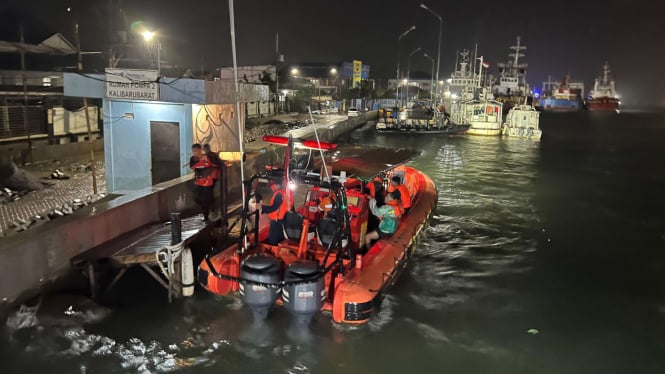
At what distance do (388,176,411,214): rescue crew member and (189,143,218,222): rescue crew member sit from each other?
3588 millimetres

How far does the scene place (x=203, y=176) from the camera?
9.88 meters

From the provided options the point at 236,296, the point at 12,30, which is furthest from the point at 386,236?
the point at 12,30

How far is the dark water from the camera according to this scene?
6824 millimetres

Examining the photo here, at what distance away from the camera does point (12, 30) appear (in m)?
31.1

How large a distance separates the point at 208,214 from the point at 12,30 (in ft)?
96.2

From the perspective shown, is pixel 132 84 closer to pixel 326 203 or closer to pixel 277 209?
pixel 277 209

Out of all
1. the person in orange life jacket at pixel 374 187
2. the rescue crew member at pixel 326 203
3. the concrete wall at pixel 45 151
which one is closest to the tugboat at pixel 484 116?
the concrete wall at pixel 45 151

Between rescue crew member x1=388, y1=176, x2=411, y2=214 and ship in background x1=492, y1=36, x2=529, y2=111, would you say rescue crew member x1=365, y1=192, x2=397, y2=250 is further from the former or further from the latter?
ship in background x1=492, y1=36, x2=529, y2=111

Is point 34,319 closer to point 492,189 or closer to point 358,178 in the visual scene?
point 358,178

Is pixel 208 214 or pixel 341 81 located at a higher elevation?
pixel 341 81

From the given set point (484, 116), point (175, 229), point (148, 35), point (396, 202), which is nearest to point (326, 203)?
point (396, 202)

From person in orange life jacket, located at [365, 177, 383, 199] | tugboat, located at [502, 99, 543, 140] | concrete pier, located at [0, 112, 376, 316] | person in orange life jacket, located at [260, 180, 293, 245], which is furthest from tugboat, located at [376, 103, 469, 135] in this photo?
person in orange life jacket, located at [260, 180, 293, 245]

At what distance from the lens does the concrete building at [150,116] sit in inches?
449

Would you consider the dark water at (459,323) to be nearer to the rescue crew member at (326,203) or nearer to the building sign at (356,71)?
the rescue crew member at (326,203)
